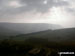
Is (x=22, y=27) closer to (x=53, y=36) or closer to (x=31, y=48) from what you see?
(x=31, y=48)

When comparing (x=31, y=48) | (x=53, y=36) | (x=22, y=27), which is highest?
(x=22, y=27)

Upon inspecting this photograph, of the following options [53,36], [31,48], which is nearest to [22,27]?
[31,48]

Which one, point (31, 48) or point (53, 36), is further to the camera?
point (53, 36)

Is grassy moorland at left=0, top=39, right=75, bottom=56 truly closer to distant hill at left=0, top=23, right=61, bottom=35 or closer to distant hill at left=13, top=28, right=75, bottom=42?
distant hill at left=13, top=28, right=75, bottom=42

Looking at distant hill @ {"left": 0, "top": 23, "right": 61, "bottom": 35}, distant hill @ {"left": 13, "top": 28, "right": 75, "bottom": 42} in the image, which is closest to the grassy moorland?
distant hill @ {"left": 13, "top": 28, "right": 75, "bottom": 42}

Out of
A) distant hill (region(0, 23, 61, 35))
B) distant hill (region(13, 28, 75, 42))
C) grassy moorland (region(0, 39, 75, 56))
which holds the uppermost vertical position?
distant hill (region(0, 23, 61, 35))

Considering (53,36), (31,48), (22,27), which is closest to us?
(31,48)
